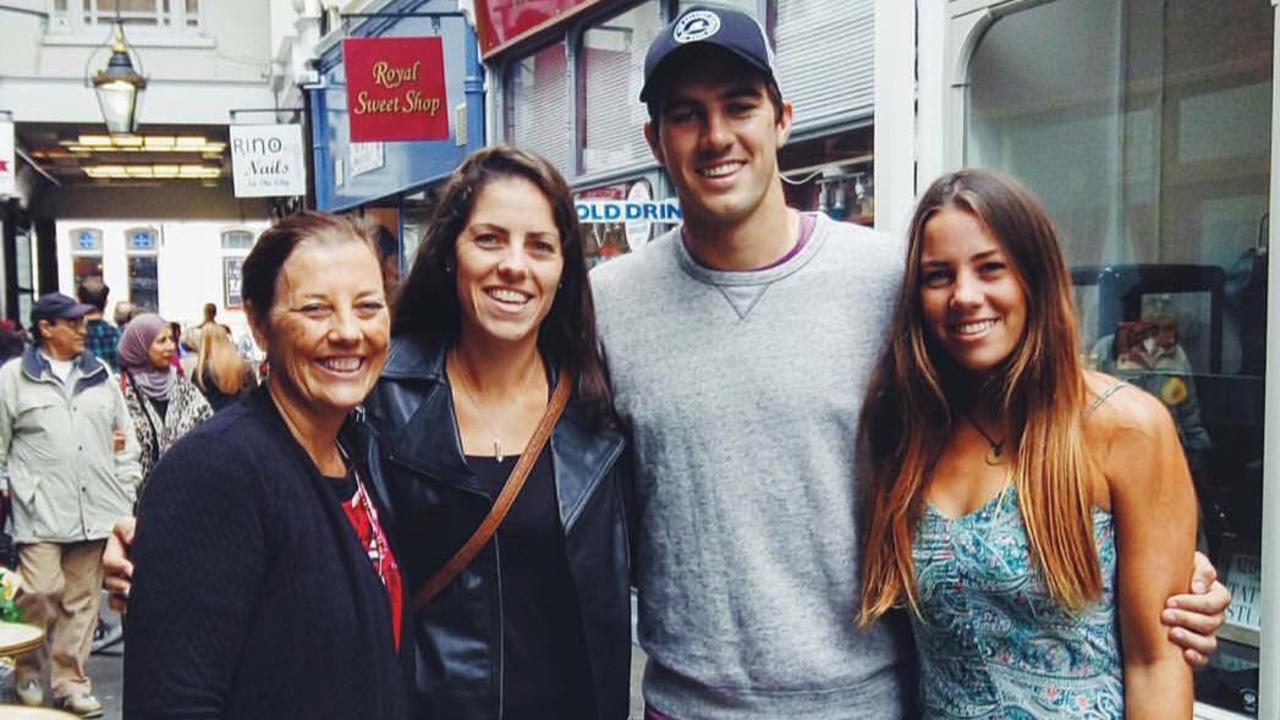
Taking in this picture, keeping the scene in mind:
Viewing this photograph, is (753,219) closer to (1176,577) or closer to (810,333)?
(810,333)

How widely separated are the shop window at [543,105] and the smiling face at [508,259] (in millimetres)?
5859

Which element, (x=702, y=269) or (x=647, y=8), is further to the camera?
(x=647, y=8)

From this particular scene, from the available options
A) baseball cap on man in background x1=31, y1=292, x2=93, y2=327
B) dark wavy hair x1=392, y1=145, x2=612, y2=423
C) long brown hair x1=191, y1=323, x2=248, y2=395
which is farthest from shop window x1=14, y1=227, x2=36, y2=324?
dark wavy hair x1=392, y1=145, x2=612, y2=423

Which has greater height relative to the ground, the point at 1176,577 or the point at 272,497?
the point at 272,497

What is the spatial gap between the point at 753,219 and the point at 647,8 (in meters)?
5.24

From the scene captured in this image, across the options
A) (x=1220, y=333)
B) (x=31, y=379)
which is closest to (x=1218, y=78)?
(x=1220, y=333)

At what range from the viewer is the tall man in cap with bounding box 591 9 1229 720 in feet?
7.26

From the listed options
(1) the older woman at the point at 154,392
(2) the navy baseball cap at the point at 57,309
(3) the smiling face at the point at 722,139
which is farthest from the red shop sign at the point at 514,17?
(3) the smiling face at the point at 722,139

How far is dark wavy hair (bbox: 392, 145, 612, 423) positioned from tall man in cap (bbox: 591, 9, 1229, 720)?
0.10 meters

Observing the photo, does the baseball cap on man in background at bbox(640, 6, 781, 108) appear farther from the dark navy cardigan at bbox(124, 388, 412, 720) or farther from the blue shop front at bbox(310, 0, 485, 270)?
the blue shop front at bbox(310, 0, 485, 270)

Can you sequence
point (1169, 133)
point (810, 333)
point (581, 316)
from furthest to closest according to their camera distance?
1. point (1169, 133)
2. point (581, 316)
3. point (810, 333)

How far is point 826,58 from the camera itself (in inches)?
223

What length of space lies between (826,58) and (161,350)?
14.7 ft

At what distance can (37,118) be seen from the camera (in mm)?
15633
